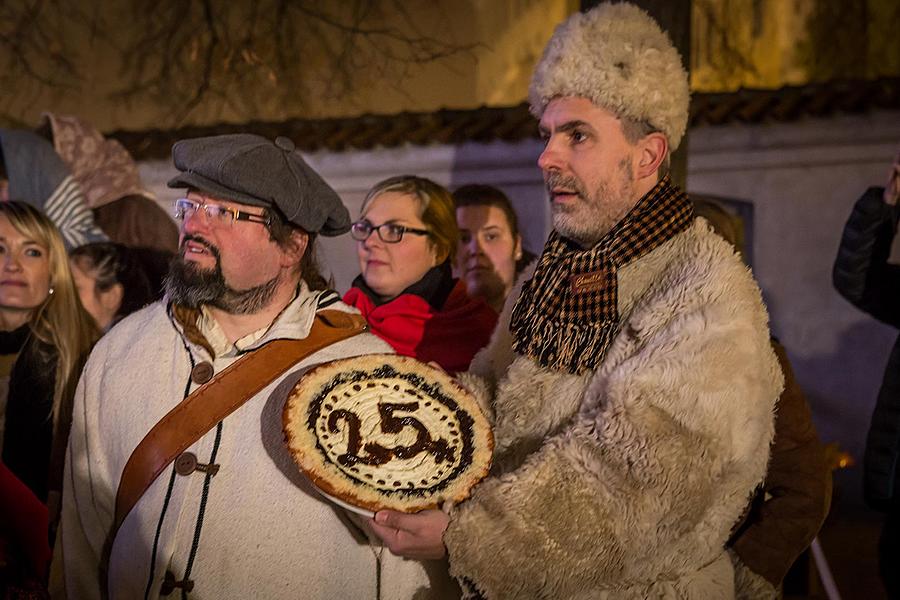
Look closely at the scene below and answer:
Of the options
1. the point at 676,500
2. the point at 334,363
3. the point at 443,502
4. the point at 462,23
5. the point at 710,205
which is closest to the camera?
the point at 676,500

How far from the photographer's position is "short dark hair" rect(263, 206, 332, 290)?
3.14 metres

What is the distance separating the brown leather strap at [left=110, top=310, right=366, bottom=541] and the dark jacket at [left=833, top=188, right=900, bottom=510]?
100 inches

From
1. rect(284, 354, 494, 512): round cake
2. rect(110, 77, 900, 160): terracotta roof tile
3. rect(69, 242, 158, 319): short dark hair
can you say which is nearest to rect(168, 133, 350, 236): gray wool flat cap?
rect(284, 354, 494, 512): round cake

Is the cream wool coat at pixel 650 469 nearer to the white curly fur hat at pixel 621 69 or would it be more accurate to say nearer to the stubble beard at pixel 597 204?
the stubble beard at pixel 597 204

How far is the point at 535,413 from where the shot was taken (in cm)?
288

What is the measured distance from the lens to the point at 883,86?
8594 mm

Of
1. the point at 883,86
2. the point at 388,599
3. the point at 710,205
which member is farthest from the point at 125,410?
the point at 883,86

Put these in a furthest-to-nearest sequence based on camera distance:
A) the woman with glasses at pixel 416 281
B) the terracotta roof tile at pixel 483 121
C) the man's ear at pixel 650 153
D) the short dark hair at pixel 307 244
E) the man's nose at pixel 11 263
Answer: the terracotta roof tile at pixel 483 121, the man's nose at pixel 11 263, the woman with glasses at pixel 416 281, the short dark hair at pixel 307 244, the man's ear at pixel 650 153

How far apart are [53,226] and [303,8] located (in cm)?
714

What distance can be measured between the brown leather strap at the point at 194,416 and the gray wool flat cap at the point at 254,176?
42 cm

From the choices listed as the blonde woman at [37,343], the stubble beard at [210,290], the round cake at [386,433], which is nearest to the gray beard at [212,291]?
the stubble beard at [210,290]

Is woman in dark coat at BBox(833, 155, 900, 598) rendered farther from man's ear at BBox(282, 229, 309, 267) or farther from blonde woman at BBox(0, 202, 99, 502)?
blonde woman at BBox(0, 202, 99, 502)

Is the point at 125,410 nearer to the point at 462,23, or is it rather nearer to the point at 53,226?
the point at 53,226

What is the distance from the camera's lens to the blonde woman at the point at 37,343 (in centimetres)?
406
